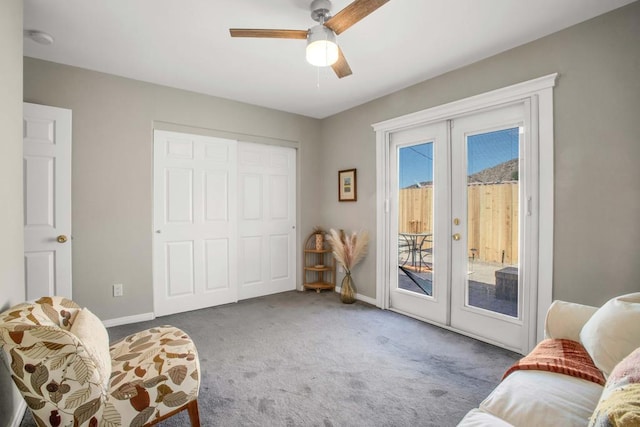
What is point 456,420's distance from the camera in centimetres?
176

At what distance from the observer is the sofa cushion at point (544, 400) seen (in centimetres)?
113

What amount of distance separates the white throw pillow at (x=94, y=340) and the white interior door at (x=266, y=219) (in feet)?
7.91

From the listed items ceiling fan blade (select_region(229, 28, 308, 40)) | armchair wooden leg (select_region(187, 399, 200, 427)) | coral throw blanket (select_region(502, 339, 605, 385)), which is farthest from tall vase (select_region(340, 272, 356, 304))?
ceiling fan blade (select_region(229, 28, 308, 40))

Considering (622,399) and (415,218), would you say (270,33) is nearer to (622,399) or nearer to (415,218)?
(622,399)

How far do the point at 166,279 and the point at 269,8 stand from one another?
284 cm

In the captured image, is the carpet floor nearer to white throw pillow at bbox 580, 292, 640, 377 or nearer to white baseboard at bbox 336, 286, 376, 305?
white baseboard at bbox 336, 286, 376, 305

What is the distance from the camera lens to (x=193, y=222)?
12.0ft

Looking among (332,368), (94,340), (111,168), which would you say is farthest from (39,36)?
(332,368)

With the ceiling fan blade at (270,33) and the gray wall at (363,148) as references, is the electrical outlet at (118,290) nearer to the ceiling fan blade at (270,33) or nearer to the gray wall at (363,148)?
the gray wall at (363,148)

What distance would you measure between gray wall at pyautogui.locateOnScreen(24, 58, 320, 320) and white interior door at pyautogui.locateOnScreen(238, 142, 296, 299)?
86cm

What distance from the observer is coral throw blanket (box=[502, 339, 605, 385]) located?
1359mm

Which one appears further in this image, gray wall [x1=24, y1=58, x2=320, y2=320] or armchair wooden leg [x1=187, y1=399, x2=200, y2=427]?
gray wall [x1=24, y1=58, x2=320, y2=320]

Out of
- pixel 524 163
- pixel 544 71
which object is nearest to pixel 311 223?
pixel 524 163

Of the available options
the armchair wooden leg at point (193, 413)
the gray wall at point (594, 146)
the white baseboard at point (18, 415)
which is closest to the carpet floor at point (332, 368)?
the white baseboard at point (18, 415)
